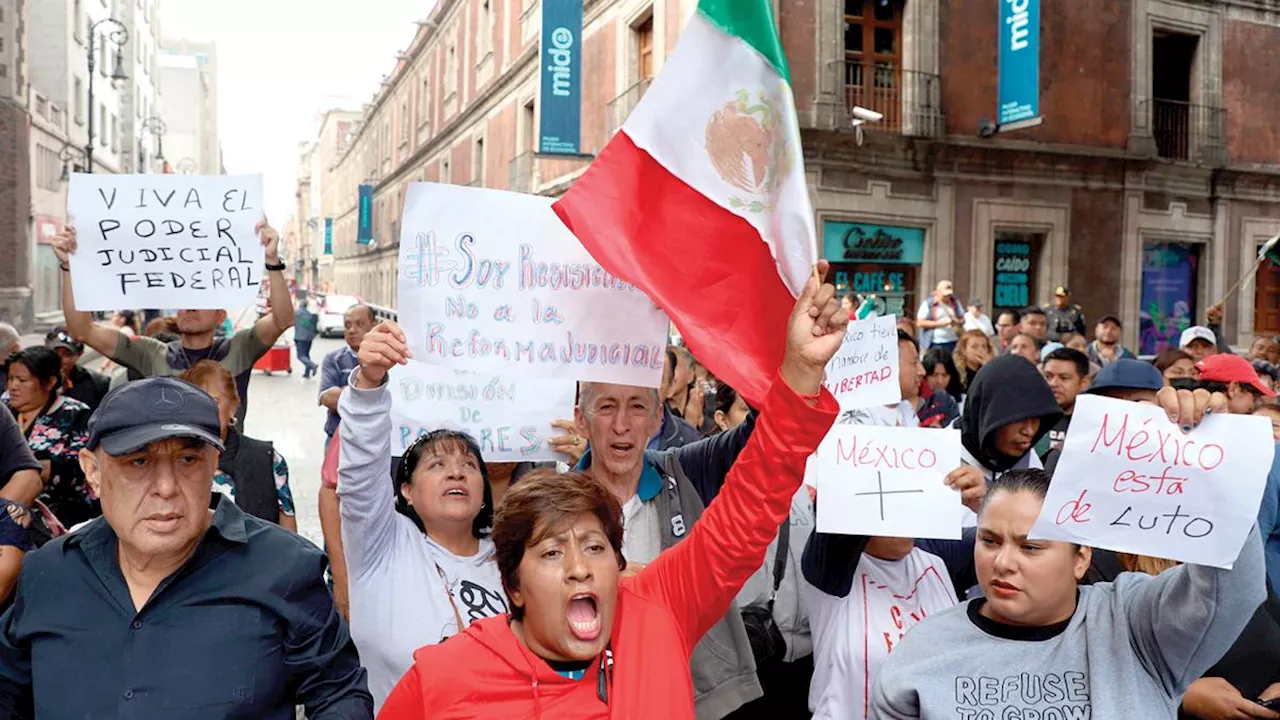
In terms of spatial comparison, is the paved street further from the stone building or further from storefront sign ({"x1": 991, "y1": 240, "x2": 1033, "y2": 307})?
storefront sign ({"x1": 991, "y1": 240, "x2": 1033, "y2": 307})

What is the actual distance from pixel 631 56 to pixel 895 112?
529cm

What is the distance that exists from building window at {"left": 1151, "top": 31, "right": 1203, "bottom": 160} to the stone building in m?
0.04

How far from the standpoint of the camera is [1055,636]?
2.38 m

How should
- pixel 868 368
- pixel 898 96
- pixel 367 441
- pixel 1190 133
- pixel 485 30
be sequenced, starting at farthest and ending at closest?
pixel 485 30
pixel 1190 133
pixel 898 96
pixel 868 368
pixel 367 441

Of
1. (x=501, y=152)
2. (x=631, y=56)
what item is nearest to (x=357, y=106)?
(x=501, y=152)

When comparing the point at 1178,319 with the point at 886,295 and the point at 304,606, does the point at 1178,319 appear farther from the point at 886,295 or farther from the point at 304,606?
the point at 304,606

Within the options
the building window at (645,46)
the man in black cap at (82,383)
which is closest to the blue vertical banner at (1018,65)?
the building window at (645,46)

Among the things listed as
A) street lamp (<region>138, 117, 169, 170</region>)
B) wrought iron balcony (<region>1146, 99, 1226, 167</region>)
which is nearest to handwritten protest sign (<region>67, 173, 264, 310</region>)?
wrought iron balcony (<region>1146, 99, 1226, 167</region>)

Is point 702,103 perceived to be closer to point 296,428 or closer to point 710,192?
point 710,192

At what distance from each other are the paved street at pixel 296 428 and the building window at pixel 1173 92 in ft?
52.9

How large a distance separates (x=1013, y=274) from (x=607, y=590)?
17.7m

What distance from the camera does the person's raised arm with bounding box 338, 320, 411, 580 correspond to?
8.79 ft

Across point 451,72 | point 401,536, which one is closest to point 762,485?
point 401,536

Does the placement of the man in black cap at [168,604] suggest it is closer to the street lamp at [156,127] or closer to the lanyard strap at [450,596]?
the lanyard strap at [450,596]
